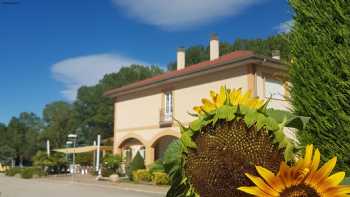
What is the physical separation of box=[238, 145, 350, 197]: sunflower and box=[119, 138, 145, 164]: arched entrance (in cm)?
3801

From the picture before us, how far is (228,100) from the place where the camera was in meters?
1.11

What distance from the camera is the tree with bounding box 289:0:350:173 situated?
2.25m

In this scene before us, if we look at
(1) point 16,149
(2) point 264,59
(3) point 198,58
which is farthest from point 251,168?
(1) point 16,149

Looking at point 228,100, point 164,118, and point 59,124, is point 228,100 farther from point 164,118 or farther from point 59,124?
point 59,124

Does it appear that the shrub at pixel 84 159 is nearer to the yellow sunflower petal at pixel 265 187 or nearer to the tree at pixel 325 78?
the tree at pixel 325 78

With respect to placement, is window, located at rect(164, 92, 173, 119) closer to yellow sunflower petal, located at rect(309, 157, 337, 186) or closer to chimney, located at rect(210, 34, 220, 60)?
chimney, located at rect(210, 34, 220, 60)

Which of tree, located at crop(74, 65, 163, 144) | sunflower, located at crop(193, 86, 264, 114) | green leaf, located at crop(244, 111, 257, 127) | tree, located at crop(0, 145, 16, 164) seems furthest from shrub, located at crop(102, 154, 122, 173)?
tree, located at crop(0, 145, 16, 164)

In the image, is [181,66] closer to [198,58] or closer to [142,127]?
[142,127]

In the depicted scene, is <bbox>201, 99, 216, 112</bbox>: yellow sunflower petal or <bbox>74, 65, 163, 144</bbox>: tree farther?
<bbox>74, 65, 163, 144</bbox>: tree

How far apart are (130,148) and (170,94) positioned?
26.3ft

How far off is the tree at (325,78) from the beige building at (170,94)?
23.0 meters

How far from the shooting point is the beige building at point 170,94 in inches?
1096

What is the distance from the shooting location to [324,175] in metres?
0.88

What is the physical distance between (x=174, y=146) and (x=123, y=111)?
39.8 m
